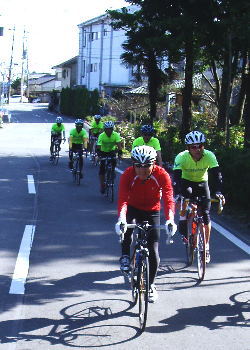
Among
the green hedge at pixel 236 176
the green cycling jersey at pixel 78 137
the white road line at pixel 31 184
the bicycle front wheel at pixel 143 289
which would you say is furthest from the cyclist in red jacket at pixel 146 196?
the green cycling jersey at pixel 78 137

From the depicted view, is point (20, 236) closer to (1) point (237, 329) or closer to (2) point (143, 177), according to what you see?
(2) point (143, 177)

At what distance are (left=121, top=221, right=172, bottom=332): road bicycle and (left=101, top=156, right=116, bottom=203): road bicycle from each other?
26.2 feet

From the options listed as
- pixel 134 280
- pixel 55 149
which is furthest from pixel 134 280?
pixel 55 149

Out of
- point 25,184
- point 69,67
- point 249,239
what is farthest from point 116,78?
point 249,239

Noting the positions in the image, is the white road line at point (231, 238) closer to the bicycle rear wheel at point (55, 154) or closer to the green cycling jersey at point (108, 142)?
the green cycling jersey at point (108, 142)

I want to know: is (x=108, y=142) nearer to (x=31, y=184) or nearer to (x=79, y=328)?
(x=31, y=184)

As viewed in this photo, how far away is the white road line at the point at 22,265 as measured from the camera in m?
6.76

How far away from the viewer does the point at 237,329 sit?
5594mm

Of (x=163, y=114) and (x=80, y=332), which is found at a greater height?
(x=163, y=114)

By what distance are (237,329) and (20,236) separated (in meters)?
4.90

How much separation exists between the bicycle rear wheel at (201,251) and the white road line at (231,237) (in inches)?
64.5

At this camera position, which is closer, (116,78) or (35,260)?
(35,260)

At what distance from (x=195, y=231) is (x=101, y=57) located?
64.6 meters

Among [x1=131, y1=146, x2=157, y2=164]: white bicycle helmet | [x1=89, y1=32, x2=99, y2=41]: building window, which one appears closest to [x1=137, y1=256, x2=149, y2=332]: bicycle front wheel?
[x1=131, y1=146, x2=157, y2=164]: white bicycle helmet
